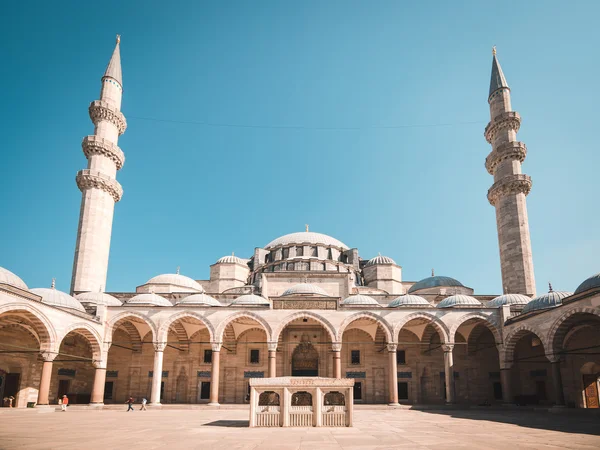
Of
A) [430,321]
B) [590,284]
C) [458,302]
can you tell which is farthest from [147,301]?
[590,284]

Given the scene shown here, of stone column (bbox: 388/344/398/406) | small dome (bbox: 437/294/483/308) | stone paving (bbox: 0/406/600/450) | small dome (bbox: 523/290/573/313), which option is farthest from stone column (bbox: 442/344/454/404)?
stone paving (bbox: 0/406/600/450)

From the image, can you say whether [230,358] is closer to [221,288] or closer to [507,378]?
[221,288]

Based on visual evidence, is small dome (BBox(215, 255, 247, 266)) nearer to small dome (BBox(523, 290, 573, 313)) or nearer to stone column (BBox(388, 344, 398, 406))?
stone column (BBox(388, 344, 398, 406))

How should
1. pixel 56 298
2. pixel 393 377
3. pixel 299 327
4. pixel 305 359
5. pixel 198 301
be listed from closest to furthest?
pixel 56 298
pixel 393 377
pixel 198 301
pixel 305 359
pixel 299 327

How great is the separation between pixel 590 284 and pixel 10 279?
20.9 metres

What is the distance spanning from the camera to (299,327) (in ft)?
Answer: 80.9

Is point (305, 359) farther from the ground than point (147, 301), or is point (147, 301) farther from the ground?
point (147, 301)

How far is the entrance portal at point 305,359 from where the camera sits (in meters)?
24.4

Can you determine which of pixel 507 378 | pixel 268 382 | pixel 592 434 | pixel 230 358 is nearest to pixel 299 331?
pixel 230 358

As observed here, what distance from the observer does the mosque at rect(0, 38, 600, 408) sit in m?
18.9

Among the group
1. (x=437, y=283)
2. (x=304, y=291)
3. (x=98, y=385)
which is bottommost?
(x=98, y=385)

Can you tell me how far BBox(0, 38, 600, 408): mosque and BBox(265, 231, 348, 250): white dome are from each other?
0.39 metres

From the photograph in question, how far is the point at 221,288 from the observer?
31562 millimetres

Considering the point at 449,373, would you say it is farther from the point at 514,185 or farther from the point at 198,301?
the point at 198,301
